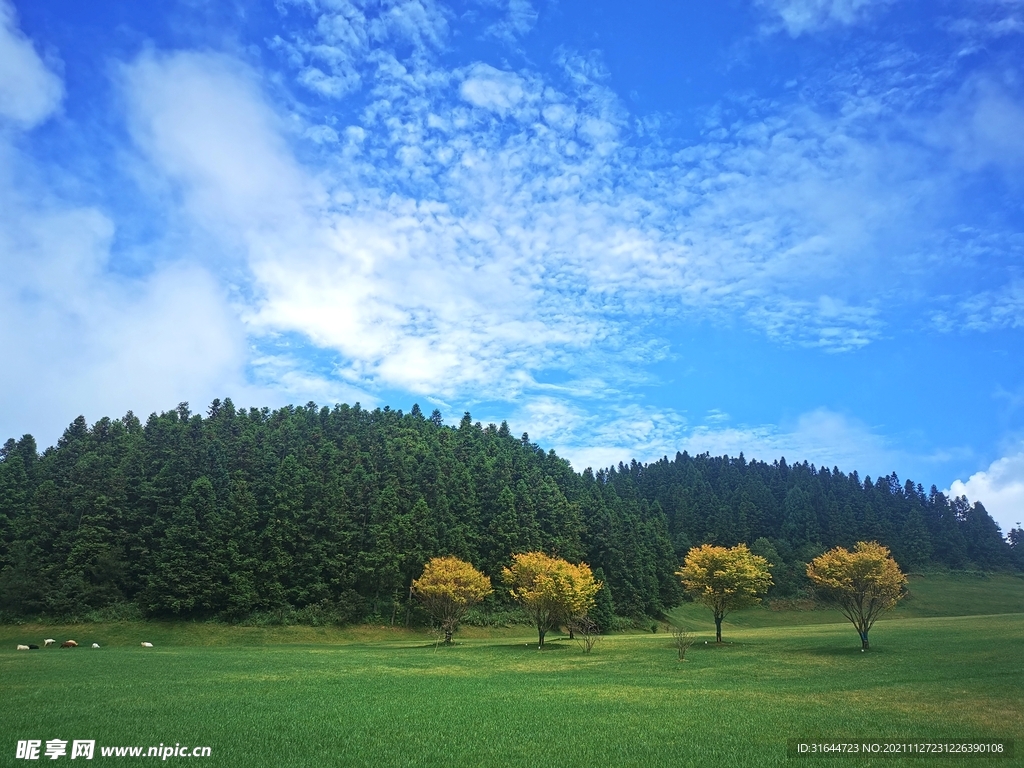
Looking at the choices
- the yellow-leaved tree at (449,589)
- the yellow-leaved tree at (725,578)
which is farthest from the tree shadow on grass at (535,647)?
the yellow-leaved tree at (725,578)

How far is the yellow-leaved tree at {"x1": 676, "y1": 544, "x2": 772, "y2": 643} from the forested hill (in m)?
33.6

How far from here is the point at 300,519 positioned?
3120 inches

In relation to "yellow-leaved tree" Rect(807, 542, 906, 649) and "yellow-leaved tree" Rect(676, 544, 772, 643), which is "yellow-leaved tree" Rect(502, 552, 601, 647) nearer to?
"yellow-leaved tree" Rect(676, 544, 772, 643)

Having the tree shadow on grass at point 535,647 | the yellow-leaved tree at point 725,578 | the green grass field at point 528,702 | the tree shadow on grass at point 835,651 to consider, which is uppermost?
the yellow-leaved tree at point 725,578

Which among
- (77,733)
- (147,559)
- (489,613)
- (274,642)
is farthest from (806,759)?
(147,559)

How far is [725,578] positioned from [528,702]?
1352 inches

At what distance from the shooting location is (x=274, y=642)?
62.5m

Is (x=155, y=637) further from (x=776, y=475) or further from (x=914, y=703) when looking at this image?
(x=776, y=475)

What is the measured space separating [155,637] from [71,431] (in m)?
49.6

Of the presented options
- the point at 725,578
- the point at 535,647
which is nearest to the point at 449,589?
the point at 535,647

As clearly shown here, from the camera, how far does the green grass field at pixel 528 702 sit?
1567cm

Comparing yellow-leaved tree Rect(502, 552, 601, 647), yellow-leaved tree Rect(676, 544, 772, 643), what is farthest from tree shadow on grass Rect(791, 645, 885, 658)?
yellow-leaved tree Rect(502, 552, 601, 647)

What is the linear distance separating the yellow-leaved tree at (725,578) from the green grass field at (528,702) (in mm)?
7720

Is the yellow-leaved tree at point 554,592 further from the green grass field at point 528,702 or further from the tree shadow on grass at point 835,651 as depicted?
the tree shadow on grass at point 835,651
